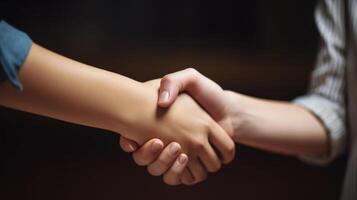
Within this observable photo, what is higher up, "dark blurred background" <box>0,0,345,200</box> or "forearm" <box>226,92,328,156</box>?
"dark blurred background" <box>0,0,345,200</box>

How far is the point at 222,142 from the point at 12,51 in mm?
221

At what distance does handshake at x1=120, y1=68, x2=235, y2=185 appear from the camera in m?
0.42

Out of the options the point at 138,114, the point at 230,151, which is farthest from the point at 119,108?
the point at 230,151

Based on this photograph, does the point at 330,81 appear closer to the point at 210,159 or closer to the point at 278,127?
the point at 278,127

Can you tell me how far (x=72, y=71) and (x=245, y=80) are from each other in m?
0.17

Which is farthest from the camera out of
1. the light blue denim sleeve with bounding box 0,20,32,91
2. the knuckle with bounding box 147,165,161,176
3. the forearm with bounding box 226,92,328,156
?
the forearm with bounding box 226,92,328,156

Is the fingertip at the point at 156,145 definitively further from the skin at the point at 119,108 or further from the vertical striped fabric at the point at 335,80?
the vertical striped fabric at the point at 335,80

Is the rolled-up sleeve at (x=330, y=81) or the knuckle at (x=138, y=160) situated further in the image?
the rolled-up sleeve at (x=330, y=81)

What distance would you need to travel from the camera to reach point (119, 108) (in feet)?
1.38

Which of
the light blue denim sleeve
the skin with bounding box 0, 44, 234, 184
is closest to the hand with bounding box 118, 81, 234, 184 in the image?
the skin with bounding box 0, 44, 234, 184

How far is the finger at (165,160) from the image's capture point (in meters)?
0.43

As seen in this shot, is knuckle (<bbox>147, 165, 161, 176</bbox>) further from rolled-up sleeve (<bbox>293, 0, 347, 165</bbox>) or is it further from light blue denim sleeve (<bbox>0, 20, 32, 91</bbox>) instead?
rolled-up sleeve (<bbox>293, 0, 347, 165</bbox>)

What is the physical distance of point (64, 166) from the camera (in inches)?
16.1

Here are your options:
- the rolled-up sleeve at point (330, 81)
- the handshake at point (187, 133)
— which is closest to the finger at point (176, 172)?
the handshake at point (187, 133)
